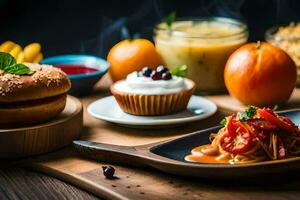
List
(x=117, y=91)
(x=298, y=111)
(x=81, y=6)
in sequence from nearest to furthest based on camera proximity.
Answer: (x=298, y=111), (x=117, y=91), (x=81, y=6)

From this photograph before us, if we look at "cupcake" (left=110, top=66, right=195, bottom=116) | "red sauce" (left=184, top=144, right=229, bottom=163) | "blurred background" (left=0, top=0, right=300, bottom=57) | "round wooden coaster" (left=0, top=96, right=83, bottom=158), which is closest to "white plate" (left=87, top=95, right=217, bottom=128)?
"cupcake" (left=110, top=66, right=195, bottom=116)

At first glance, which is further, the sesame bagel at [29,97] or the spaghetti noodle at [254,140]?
the sesame bagel at [29,97]

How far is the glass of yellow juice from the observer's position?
2.58 metres

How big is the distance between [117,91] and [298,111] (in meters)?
0.55

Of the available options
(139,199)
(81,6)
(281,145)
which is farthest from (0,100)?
(81,6)

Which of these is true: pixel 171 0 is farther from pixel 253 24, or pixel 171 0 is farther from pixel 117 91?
pixel 117 91

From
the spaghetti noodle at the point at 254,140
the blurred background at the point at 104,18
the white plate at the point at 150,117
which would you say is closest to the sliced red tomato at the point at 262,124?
A: the spaghetti noodle at the point at 254,140

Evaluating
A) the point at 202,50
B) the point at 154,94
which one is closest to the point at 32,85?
the point at 154,94

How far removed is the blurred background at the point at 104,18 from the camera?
301 centimetres

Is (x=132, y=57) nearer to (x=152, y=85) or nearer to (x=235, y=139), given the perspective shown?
(x=152, y=85)

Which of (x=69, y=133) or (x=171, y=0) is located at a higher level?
(x=171, y=0)

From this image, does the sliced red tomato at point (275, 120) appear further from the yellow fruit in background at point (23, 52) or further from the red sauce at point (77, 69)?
the yellow fruit in background at point (23, 52)

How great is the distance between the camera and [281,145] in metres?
1.78

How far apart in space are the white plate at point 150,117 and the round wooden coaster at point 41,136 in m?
0.16
